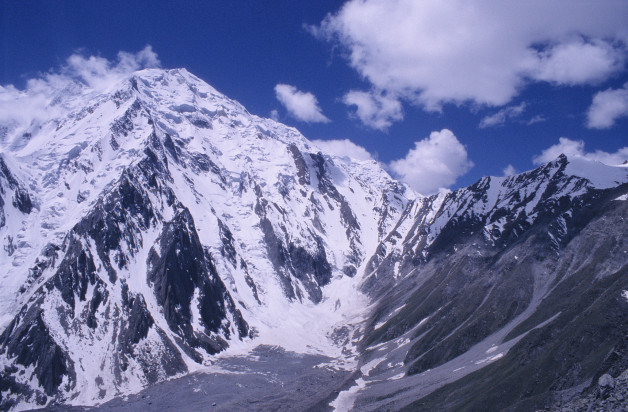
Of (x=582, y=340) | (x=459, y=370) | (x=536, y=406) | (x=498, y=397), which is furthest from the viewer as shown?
(x=459, y=370)

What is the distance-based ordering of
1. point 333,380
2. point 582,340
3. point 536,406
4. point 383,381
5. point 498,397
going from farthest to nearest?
point 333,380
point 383,381
point 582,340
point 498,397
point 536,406

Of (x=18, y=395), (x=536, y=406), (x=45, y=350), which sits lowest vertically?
(x=536, y=406)

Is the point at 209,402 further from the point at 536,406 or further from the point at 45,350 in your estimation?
the point at 536,406

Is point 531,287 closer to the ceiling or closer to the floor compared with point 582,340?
closer to the ceiling

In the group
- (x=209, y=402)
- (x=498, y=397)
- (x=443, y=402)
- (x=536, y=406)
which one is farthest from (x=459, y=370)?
(x=209, y=402)

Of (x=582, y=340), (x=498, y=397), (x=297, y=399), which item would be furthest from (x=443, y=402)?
(x=297, y=399)

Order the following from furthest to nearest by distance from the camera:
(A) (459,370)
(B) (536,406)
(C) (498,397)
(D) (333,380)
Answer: (D) (333,380)
(A) (459,370)
(C) (498,397)
(B) (536,406)

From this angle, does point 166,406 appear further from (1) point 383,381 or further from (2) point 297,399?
(1) point 383,381

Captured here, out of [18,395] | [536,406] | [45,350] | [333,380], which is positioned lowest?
[536,406]

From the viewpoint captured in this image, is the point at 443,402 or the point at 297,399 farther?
the point at 297,399
